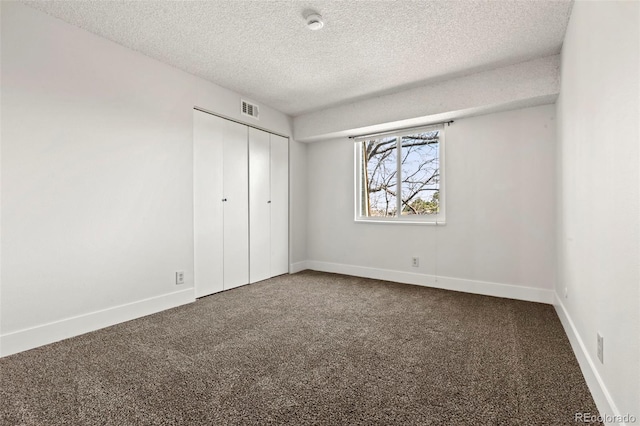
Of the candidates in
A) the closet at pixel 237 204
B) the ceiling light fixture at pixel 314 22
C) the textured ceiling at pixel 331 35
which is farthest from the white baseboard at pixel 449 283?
the ceiling light fixture at pixel 314 22

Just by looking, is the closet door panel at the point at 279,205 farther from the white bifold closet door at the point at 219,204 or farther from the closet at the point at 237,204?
the white bifold closet door at the point at 219,204

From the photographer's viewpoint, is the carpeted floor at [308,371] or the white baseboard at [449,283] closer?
the carpeted floor at [308,371]

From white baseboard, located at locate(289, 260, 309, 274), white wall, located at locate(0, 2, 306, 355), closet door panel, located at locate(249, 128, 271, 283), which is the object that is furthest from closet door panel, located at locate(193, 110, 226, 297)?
white baseboard, located at locate(289, 260, 309, 274)

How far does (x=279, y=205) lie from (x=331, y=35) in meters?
2.56

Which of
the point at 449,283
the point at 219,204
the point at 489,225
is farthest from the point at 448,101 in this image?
the point at 219,204

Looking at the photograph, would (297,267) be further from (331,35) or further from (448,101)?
(331,35)

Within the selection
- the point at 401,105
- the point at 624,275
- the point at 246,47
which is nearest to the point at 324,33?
the point at 246,47

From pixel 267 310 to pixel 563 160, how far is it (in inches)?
118

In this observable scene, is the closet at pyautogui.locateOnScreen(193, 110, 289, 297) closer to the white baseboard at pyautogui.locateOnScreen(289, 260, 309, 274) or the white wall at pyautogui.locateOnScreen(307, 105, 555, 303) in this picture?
the white baseboard at pyautogui.locateOnScreen(289, 260, 309, 274)

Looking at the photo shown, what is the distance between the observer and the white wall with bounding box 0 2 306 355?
2203mm

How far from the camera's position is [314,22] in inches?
→ 94.2

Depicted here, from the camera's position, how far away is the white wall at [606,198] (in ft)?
3.79

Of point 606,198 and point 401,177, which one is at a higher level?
point 401,177

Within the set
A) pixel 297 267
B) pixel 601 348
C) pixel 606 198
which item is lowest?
pixel 297 267
